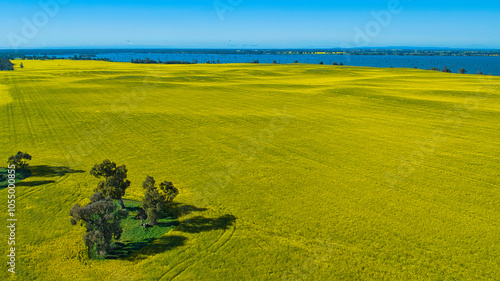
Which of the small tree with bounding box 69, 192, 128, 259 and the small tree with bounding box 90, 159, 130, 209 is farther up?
the small tree with bounding box 90, 159, 130, 209

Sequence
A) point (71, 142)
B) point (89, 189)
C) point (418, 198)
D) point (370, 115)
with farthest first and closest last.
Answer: point (370, 115) → point (71, 142) → point (89, 189) → point (418, 198)

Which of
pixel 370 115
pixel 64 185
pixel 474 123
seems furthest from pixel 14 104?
pixel 474 123

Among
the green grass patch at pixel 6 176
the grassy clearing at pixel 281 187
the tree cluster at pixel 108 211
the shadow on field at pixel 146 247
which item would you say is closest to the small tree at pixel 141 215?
the tree cluster at pixel 108 211

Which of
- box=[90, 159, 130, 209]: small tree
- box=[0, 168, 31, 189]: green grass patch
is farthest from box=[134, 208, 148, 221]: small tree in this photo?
box=[0, 168, 31, 189]: green grass patch

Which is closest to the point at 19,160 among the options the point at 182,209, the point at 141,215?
the point at 141,215

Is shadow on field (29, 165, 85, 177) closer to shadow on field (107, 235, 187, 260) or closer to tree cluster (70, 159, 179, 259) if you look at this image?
tree cluster (70, 159, 179, 259)

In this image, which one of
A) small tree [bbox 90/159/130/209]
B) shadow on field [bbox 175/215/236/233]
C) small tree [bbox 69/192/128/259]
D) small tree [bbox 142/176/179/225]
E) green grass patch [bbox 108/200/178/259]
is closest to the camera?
small tree [bbox 69/192/128/259]

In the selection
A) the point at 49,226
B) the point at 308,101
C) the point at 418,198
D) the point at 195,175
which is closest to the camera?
the point at 49,226

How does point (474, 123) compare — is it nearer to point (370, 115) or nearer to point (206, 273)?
point (370, 115)
